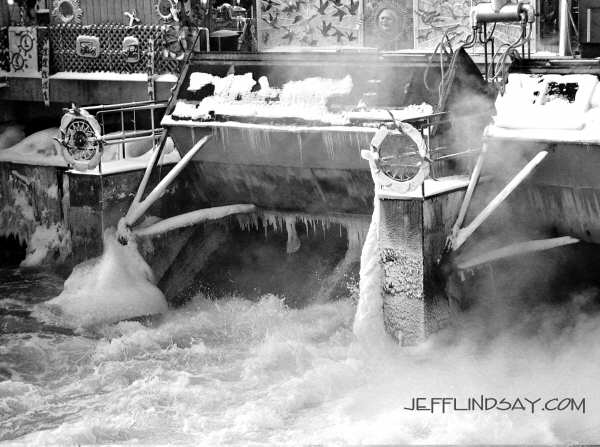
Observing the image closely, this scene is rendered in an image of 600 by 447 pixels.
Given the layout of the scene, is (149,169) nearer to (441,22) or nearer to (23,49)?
(23,49)

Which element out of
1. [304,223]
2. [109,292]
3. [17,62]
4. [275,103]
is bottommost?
[109,292]

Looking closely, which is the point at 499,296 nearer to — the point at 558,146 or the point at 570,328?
the point at 570,328

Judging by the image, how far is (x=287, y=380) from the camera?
37.1 feet

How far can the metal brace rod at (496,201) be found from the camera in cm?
1071

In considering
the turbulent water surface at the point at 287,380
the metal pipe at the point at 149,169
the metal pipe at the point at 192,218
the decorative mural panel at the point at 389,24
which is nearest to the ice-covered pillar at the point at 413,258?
the turbulent water surface at the point at 287,380

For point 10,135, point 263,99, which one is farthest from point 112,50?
point 263,99

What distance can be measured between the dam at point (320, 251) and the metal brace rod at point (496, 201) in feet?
0.09

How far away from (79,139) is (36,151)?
414cm

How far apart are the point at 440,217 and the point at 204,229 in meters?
4.85

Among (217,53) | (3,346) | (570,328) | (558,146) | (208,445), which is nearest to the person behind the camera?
(208,445)

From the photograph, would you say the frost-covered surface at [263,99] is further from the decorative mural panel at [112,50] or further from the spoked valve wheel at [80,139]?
the decorative mural panel at [112,50]

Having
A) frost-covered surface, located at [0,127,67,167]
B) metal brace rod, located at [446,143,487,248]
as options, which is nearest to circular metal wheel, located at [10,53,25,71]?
frost-covered surface, located at [0,127,67,167]

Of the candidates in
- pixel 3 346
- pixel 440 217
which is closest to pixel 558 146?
pixel 440 217

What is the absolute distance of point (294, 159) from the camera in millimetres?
13234
